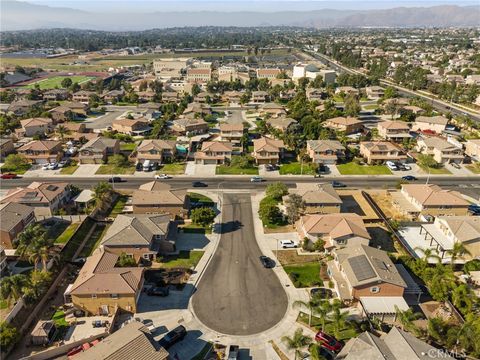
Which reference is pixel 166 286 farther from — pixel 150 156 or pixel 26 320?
pixel 150 156

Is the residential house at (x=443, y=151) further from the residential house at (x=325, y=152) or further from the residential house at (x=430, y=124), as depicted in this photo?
the residential house at (x=325, y=152)

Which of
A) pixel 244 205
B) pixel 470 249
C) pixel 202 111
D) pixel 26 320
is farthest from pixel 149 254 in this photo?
pixel 202 111

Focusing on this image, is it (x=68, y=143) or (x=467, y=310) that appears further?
(x=68, y=143)

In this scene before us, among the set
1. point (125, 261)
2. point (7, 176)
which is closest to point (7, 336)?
point (125, 261)

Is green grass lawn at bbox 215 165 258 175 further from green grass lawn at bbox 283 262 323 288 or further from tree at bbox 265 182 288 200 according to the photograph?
green grass lawn at bbox 283 262 323 288

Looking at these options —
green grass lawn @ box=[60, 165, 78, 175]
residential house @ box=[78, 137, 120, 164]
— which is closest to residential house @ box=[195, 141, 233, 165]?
residential house @ box=[78, 137, 120, 164]

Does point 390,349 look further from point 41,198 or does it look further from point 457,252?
point 41,198

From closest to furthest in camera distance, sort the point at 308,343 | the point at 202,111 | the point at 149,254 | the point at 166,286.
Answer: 1. the point at 308,343
2. the point at 166,286
3. the point at 149,254
4. the point at 202,111

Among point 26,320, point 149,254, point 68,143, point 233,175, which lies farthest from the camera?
point 68,143
